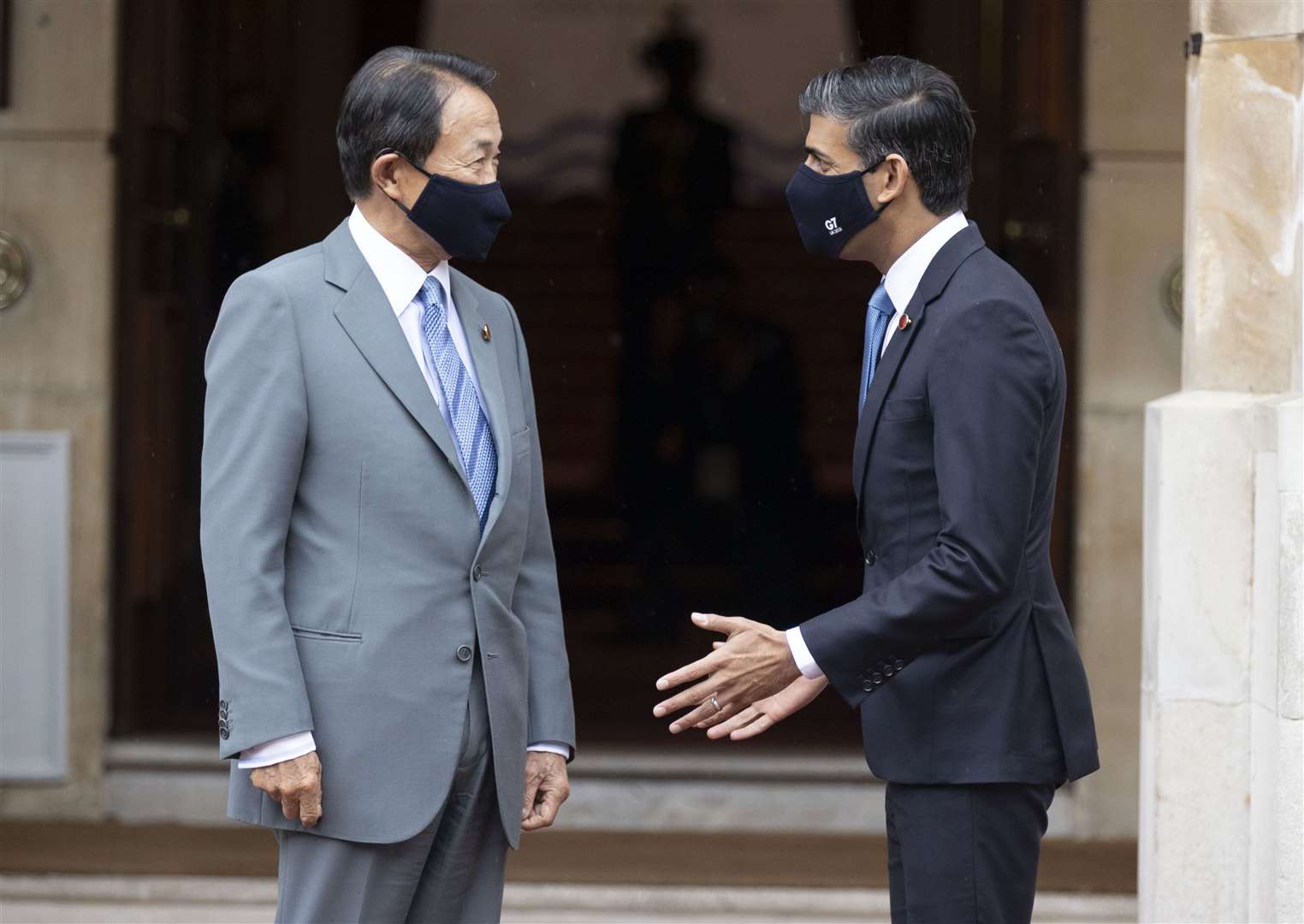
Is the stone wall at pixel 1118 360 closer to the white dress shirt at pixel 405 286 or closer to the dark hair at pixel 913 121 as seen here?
the dark hair at pixel 913 121

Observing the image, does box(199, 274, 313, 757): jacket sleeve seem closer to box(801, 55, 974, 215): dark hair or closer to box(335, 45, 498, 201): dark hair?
box(335, 45, 498, 201): dark hair

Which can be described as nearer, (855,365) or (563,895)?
(563,895)

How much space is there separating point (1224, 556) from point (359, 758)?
6.68 feet

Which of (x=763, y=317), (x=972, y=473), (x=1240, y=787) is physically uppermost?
(x=763, y=317)

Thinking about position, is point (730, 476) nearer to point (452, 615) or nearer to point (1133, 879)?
point (1133, 879)

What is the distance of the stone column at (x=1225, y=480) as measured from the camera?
3.62 m

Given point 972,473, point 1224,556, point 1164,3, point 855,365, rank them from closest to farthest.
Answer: point 972,473 < point 1224,556 < point 1164,3 < point 855,365

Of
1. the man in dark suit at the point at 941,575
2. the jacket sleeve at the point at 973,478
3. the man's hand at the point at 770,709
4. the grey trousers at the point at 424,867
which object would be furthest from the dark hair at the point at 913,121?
the grey trousers at the point at 424,867

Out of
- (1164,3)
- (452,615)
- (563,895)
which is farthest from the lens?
(1164,3)

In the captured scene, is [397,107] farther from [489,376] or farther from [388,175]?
[489,376]

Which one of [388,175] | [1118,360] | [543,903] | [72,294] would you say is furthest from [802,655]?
[72,294]

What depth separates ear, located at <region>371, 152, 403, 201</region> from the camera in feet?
8.95

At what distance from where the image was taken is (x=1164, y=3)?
5.23 m

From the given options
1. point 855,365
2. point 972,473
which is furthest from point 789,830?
point 972,473
